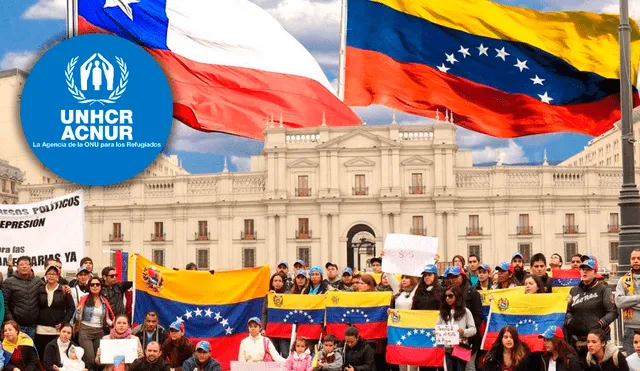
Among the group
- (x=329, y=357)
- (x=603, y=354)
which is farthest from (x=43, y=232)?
(x=603, y=354)

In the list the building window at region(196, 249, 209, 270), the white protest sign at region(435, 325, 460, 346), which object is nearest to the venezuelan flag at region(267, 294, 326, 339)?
the white protest sign at region(435, 325, 460, 346)

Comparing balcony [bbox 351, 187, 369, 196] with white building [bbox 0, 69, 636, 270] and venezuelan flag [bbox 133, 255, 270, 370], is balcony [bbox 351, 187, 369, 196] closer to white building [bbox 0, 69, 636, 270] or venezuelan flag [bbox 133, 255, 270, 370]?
white building [bbox 0, 69, 636, 270]

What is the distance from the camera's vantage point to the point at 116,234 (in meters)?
60.0

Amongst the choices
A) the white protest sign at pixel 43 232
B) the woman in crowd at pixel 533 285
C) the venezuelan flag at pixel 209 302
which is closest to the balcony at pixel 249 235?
the venezuelan flag at pixel 209 302

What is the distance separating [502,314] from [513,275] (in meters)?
1.16

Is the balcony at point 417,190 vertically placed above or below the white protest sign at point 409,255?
above

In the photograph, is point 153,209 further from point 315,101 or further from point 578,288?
point 578,288

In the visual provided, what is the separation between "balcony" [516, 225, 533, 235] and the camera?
56.3 meters

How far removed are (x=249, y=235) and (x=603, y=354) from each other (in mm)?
49909

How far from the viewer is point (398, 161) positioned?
56.6 metres

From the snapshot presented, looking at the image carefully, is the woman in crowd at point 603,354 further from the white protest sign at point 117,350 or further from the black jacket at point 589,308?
the white protest sign at point 117,350

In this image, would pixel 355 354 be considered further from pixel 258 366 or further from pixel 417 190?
pixel 417 190

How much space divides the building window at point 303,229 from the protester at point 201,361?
47.3 meters

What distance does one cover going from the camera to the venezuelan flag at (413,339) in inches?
414
